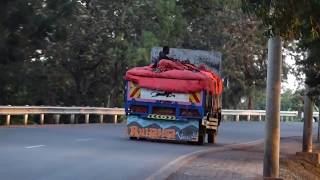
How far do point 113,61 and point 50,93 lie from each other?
15.3 ft

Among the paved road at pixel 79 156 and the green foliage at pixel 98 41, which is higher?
the green foliage at pixel 98 41

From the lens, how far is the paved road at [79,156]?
589 inches

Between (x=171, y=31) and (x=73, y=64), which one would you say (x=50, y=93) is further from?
(x=171, y=31)

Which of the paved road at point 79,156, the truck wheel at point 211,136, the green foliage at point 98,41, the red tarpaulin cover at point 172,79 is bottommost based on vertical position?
the paved road at point 79,156

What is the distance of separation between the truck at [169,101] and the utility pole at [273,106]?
8386 millimetres

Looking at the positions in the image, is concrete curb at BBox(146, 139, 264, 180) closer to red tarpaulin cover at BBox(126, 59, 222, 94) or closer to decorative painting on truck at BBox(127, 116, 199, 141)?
decorative painting on truck at BBox(127, 116, 199, 141)

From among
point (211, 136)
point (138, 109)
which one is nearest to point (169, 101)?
point (138, 109)

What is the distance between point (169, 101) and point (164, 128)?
1.02 m

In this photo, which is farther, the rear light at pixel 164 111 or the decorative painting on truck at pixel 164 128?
the decorative painting on truck at pixel 164 128

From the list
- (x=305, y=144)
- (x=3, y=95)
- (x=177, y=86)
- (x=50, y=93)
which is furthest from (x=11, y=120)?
(x=305, y=144)

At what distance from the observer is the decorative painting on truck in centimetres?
2495

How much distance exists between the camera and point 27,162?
16453 millimetres

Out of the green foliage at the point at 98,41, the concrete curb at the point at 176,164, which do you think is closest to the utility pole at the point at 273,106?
the concrete curb at the point at 176,164

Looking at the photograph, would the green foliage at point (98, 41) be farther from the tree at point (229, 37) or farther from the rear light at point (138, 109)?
the rear light at point (138, 109)
